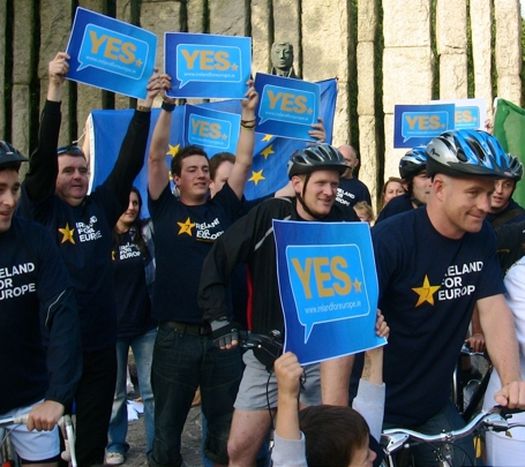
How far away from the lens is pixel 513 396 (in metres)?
3.19

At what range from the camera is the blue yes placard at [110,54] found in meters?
5.45

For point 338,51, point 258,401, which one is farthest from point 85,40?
point 338,51

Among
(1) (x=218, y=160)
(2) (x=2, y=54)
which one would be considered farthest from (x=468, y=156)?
(2) (x=2, y=54)

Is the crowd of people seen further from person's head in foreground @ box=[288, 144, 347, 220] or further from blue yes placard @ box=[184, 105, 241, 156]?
blue yes placard @ box=[184, 105, 241, 156]

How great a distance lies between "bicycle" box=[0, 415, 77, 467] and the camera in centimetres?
339

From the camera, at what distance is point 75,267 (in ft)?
16.0

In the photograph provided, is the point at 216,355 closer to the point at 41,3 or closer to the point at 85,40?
the point at 85,40

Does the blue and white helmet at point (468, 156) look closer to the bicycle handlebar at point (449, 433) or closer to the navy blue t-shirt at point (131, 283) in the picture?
the bicycle handlebar at point (449, 433)

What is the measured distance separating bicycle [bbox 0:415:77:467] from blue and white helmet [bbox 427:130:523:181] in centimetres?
178

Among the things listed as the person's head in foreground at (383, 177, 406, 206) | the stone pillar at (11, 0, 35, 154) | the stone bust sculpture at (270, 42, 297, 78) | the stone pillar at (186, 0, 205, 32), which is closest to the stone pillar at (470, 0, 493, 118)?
the stone bust sculpture at (270, 42, 297, 78)

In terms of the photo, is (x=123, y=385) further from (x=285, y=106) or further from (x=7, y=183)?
(x=7, y=183)

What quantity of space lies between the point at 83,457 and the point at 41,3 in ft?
25.8

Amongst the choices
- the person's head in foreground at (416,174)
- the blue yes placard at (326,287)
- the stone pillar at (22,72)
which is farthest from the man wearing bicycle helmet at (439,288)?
the stone pillar at (22,72)

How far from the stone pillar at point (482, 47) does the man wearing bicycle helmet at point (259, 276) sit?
21.5 feet
